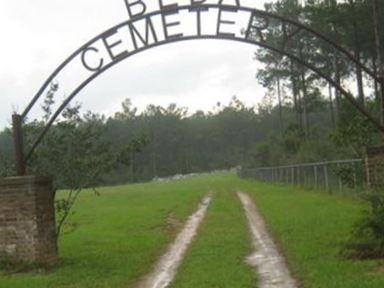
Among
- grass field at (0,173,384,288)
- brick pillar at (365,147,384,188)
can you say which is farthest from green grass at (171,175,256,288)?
brick pillar at (365,147,384,188)

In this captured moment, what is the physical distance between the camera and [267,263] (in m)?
13.7

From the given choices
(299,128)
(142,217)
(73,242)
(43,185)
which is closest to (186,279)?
(43,185)

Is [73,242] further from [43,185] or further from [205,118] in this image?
[205,118]

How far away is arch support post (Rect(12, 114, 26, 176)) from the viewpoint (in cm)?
1485

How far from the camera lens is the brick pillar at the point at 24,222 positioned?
14.3m

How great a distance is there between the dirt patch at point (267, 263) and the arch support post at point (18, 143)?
4.73 meters

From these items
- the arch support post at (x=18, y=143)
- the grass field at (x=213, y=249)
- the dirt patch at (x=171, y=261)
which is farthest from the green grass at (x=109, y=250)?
the arch support post at (x=18, y=143)

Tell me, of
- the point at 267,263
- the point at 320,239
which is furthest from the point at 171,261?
the point at 320,239

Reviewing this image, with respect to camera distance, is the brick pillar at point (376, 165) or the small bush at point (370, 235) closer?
the small bush at point (370, 235)

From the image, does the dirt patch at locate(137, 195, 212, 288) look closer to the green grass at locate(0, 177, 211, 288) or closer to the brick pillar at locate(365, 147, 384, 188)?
the green grass at locate(0, 177, 211, 288)

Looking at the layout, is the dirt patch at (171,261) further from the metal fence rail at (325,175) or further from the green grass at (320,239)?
the metal fence rail at (325,175)

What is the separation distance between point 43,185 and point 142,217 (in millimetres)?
12770

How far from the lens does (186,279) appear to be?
12266mm

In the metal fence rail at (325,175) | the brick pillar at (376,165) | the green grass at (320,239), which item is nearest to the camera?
the green grass at (320,239)
